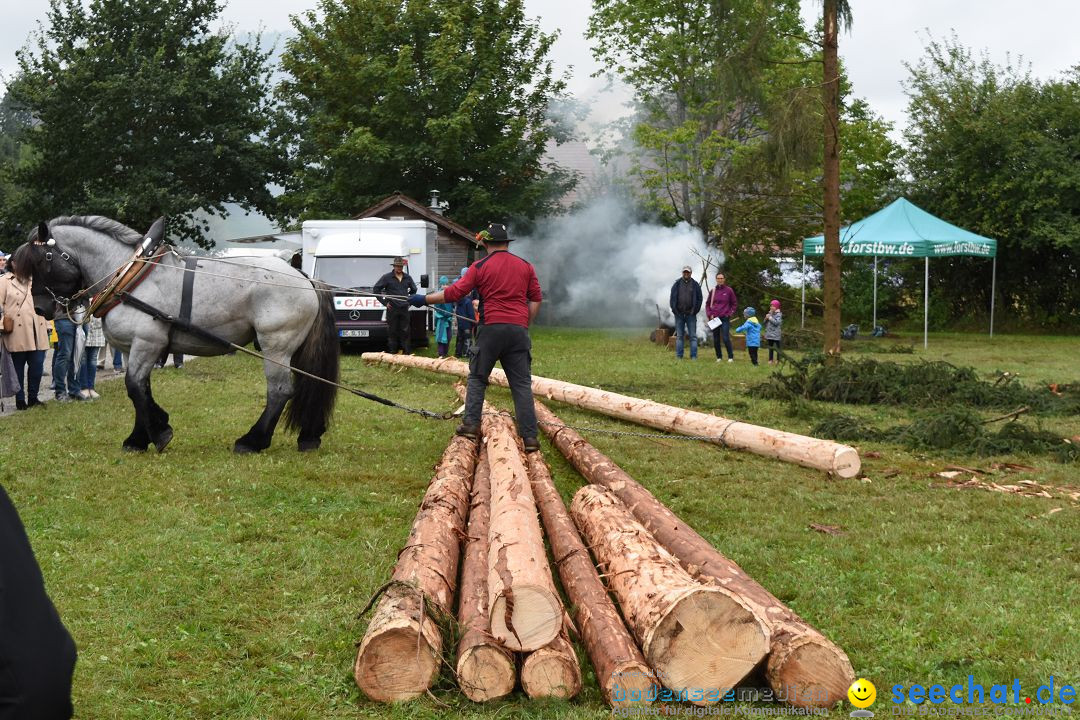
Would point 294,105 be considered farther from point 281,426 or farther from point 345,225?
point 281,426

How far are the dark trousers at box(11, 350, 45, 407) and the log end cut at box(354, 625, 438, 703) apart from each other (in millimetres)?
11005

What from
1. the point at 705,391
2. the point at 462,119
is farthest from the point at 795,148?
the point at 705,391

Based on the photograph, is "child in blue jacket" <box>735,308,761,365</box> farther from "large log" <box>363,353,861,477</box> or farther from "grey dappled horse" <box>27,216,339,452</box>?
"grey dappled horse" <box>27,216,339,452</box>

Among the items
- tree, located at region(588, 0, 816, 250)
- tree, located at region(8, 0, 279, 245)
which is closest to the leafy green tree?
tree, located at region(588, 0, 816, 250)

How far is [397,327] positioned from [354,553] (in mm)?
15328

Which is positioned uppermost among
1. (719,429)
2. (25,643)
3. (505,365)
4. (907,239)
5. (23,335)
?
(907,239)

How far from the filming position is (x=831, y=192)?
17.3 meters

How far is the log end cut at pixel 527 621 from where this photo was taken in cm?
448

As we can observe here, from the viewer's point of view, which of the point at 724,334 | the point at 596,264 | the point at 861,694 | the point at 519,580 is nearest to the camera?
the point at 861,694

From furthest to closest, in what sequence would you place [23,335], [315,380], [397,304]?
[397,304], [23,335], [315,380]

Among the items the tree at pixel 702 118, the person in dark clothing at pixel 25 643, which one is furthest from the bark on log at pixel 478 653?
the tree at pixel 702 118

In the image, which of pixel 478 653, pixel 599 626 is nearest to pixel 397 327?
pixel 599 626

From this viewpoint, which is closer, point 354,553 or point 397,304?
point 354,553

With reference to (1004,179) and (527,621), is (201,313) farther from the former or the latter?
(1004,179)
